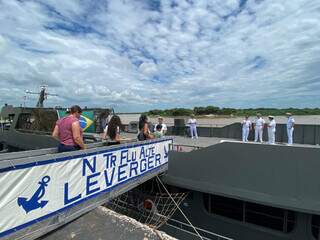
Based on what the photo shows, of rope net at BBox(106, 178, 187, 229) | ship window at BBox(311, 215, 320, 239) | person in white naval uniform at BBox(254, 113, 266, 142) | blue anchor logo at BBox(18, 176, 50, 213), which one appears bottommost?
rope net at BBox(106, 178, 187, 229)

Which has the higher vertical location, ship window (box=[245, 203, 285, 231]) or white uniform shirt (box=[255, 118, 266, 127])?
white uniform shirt (box=[255, 118, 266, 127])

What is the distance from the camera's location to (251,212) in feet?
22.8

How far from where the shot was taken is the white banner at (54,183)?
2951mm

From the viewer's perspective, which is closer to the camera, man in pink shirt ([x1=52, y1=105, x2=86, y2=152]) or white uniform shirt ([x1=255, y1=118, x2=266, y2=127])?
man in pink shirt ([x1=52, y1=105, x2=86, y2=152])

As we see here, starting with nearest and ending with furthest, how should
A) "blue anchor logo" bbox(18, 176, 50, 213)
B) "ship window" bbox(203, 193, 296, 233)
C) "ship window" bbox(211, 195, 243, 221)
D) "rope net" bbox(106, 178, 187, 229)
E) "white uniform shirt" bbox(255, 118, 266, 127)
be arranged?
"blue anchor logo" bbox(18, 176, 50, 213), "ship window" bbox(203, 193, 296, 233), "ship window" bbox(211, 195, 243, 221), "rope net" bbox(106, 178, 187, 229), "white uniform shirt" bbox(255, 118, 266, 127)

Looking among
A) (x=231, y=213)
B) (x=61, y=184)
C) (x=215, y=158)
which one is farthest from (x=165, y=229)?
(x=61, y=184)

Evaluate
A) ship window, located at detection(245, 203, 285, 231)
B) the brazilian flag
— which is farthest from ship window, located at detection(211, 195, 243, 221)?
the brazilian flag

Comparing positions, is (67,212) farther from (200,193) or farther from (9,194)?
(200,193)

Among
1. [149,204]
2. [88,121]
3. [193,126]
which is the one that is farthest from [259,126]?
[88,121]

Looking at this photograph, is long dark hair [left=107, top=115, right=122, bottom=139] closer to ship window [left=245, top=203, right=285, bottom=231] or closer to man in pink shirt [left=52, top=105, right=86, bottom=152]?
man in pink shirt [left=52, top=105, right=86, bottom=152]

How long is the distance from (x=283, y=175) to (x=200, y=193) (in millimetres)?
2605

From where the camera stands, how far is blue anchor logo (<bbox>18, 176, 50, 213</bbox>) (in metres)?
3.10

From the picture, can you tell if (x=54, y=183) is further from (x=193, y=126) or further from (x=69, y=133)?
(x=193, y=126)

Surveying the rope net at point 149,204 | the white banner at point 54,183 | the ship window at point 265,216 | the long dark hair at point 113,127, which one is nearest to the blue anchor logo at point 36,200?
the white banner at point 54,183
